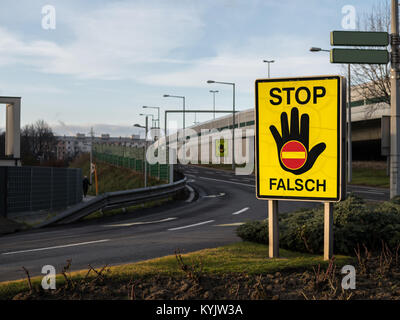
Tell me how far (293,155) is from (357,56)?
687 cm

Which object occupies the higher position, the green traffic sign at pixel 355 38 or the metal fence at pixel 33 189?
the green traffic sign at pixel 355 38

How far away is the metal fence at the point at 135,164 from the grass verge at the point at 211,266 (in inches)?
960

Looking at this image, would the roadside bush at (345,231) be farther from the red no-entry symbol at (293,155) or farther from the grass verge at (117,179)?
the grass verge at (117,179)

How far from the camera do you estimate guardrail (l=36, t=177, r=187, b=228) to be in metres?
16.8

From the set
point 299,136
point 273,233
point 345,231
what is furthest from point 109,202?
point 299,136

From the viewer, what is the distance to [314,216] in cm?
870

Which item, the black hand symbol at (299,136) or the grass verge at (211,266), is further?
the black hand symbol at (299,136)

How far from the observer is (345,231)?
25.3ft

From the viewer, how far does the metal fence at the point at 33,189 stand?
1544cm

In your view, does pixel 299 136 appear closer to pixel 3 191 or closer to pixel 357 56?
pixel 357 56

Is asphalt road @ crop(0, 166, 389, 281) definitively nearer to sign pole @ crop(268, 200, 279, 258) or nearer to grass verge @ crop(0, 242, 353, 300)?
grass verge @ crop(0, 242, 353, 300)

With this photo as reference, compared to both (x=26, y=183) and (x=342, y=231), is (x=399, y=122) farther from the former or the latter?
(x=26, y=183)

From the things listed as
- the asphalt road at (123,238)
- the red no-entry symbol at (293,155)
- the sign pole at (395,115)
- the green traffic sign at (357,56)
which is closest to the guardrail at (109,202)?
the asphalt road at (123,238)
